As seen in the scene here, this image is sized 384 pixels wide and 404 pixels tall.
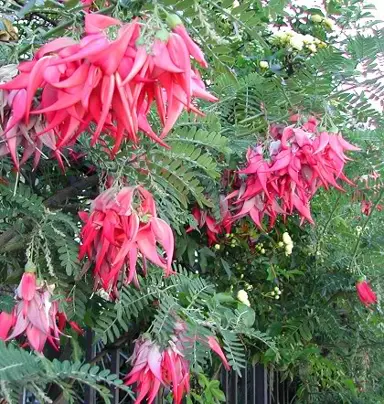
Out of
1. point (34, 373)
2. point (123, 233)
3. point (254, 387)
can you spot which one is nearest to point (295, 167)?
point (123, 233)

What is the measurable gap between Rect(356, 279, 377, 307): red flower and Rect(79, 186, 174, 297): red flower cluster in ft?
4.12

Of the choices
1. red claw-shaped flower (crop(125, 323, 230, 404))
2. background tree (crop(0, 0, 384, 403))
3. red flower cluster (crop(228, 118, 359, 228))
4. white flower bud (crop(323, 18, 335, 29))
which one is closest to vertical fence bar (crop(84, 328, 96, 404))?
background tree (crop(0, 0, 384, 403))

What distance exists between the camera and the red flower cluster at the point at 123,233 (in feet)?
3.27

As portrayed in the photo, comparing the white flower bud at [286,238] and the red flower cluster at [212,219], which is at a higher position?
the red flower cluster at [212,219]

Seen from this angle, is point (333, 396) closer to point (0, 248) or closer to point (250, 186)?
point (250, 186)

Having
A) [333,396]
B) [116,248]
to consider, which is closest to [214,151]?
[116,248]

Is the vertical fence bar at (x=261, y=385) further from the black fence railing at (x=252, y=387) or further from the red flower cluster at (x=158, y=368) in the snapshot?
the red flower cluster at (x=158, y=368)

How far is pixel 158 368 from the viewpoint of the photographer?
1367mm

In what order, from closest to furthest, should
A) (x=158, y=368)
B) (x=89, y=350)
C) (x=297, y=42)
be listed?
(x=158, y=368) < (x=89, y=350) < (x=297, y=42)

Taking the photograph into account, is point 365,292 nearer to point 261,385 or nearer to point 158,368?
point 261,385

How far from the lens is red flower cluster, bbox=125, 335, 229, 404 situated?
135 centimetres

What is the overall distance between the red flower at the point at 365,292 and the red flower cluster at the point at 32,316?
3.94ft

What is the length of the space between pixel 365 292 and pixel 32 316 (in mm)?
1278

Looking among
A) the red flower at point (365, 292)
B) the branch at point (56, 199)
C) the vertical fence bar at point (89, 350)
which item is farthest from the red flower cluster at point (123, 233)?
the red flower at point (365, 292)
